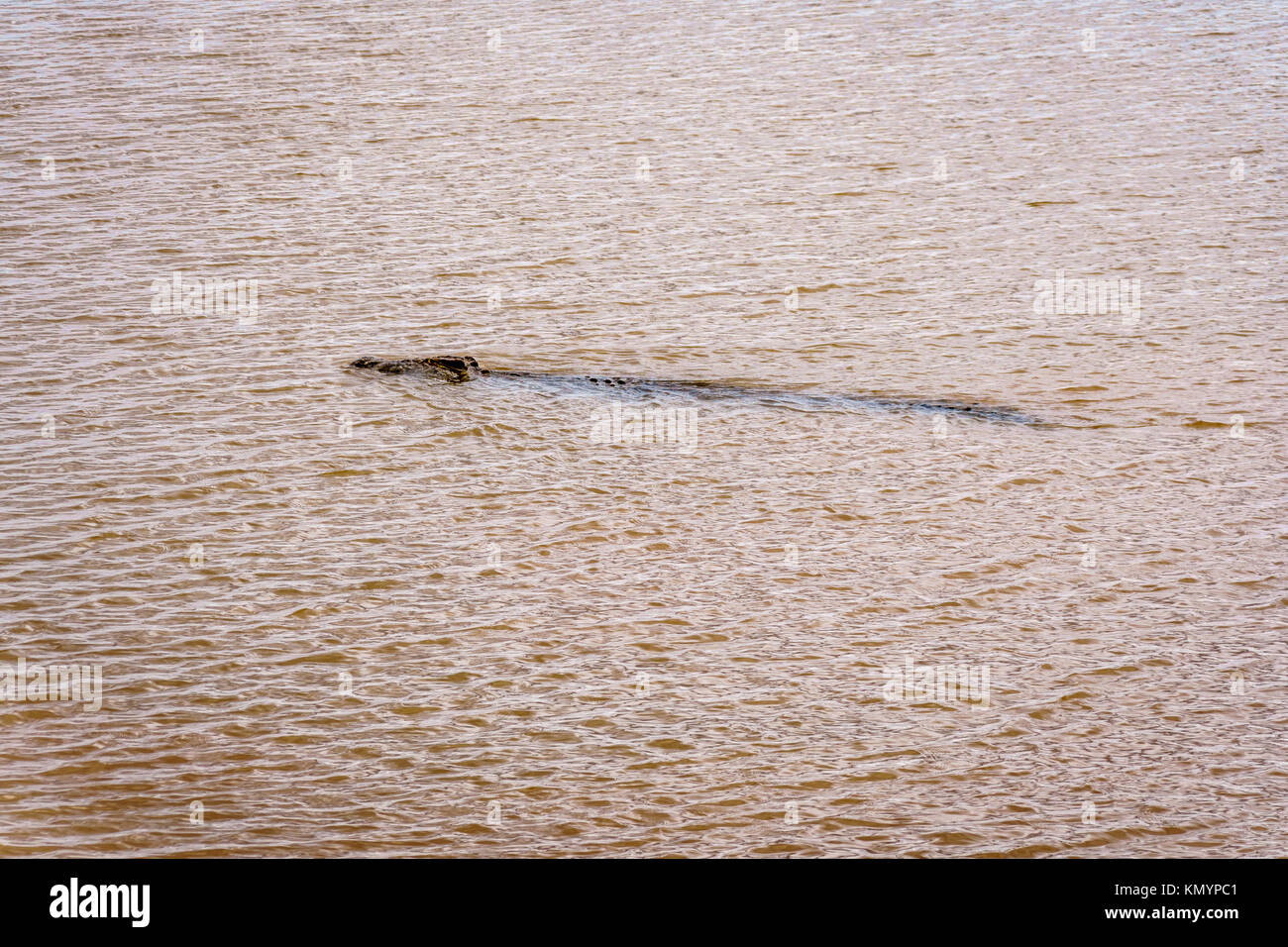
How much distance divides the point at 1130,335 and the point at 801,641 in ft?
12.2

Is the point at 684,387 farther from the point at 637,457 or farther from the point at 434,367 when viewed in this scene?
the point at 434,367

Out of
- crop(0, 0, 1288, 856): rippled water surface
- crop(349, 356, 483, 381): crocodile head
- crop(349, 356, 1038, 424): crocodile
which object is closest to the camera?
crop(0, 0, 1288, 856): rippled water surface

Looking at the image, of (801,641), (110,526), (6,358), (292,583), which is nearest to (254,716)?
(292,583)

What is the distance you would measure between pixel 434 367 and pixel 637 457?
4.42ft

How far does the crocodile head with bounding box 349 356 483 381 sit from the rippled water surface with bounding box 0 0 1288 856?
0.10 meters

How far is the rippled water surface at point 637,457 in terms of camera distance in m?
4.73

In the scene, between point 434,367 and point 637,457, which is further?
point 434,367

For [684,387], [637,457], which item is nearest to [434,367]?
[684,387]

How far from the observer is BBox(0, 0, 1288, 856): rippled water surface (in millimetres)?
4734

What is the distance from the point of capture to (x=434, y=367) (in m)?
7.72

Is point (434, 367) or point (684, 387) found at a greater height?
point (434, 367)

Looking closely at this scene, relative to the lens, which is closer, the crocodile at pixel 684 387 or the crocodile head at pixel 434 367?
the crocodile at pixel 684 387

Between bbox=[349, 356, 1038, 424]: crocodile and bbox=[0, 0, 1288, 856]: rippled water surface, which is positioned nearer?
bbox=[0, 0, 1288, 856]: rippled water surface

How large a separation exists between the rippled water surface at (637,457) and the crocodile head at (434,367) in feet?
0.32
